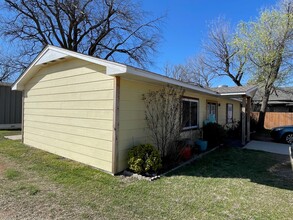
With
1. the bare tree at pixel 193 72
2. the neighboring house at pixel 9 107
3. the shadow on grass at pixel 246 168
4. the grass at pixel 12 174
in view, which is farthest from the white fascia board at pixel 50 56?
the bare tree at pixel 193 72

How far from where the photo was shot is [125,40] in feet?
65.9

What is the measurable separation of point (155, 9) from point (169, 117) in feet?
46.4

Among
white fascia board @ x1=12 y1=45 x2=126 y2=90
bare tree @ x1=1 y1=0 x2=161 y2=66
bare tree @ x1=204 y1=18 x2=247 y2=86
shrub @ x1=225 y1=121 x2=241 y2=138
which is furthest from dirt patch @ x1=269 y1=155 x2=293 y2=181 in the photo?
bare tree @ x1=1 y1=0 x2=161 y2=66

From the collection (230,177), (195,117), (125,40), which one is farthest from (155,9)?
(230,177)

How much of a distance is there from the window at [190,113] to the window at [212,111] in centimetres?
165

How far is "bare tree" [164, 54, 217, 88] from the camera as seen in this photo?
26.3m

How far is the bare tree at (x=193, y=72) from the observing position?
26.3 m

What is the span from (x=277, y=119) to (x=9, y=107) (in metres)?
20.8

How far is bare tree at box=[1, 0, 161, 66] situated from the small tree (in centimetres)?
1398

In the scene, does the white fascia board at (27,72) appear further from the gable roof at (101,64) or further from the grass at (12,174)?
the grass at (12,174)

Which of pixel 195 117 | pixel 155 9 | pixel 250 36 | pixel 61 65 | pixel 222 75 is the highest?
pixel 155 9

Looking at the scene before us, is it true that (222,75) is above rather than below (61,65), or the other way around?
above

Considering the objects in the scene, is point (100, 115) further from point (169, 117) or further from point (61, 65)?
point (61, 65)

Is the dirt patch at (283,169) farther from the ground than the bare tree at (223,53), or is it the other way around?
the bare tree at (223,53)
